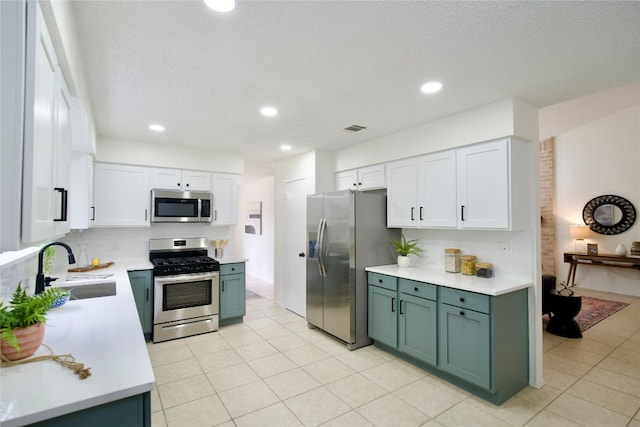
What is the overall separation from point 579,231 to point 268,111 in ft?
22.0

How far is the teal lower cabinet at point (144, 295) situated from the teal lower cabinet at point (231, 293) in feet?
2.72

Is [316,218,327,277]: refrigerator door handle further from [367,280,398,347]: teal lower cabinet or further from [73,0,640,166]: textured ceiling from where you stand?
[73,0,640,166]: textured ceiling

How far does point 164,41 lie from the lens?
6.10 ft

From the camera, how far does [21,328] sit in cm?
132

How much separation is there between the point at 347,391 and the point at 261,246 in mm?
5129

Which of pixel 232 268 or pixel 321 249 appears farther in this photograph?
pixel 232 268

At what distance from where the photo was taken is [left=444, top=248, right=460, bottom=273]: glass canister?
10.8ft

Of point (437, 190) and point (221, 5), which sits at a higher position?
point (221, 5)

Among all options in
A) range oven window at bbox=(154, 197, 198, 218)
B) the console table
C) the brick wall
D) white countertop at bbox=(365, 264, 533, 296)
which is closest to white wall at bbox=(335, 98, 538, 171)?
white countertop at bbox=(365, 264, 533, 296)

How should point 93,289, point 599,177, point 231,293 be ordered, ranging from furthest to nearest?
point 599,177
point 231,293
point 93,289

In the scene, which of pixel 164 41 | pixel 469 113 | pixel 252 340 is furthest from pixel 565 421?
pixel 164 41

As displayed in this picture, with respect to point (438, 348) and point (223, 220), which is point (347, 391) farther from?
point (223, 220)

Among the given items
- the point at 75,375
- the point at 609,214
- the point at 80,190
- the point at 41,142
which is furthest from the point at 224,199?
the point at 609,214

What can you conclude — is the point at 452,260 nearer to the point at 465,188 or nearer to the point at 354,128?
the point at 465,188
